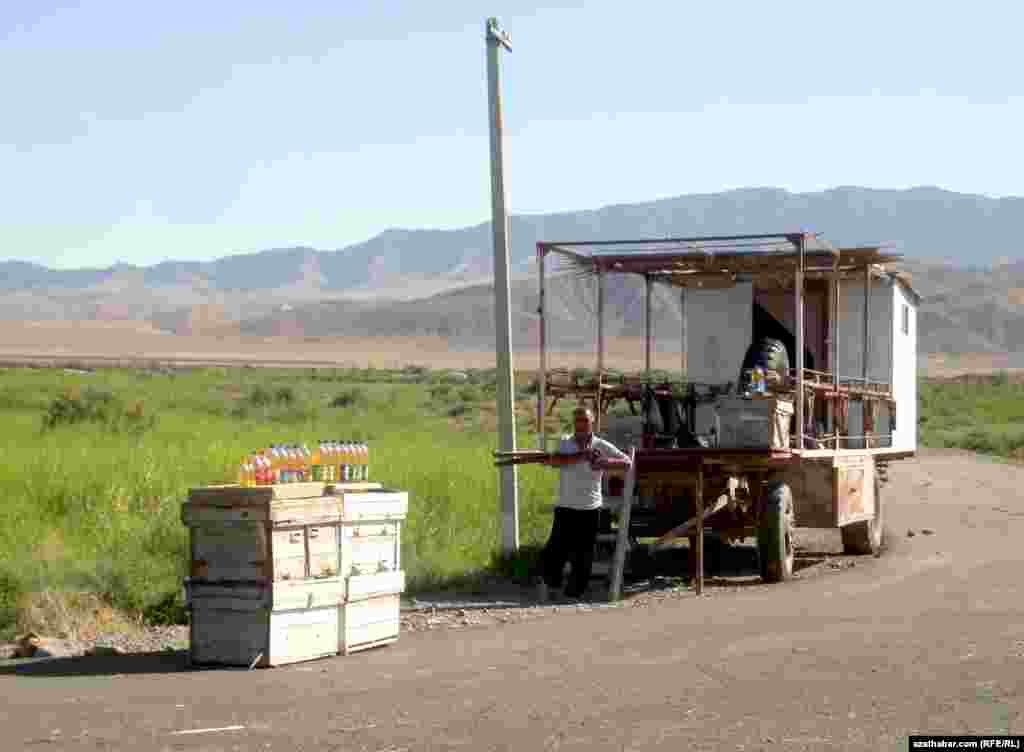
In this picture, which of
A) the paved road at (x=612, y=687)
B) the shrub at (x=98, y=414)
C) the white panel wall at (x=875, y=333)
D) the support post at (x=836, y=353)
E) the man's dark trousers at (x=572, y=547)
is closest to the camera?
the paved road at (x=612, y=687)

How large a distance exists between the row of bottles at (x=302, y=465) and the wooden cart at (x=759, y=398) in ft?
9.82

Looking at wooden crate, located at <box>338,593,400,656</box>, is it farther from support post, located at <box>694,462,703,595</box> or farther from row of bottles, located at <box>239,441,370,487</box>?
support post, located at <box>694,462,703,595</box>

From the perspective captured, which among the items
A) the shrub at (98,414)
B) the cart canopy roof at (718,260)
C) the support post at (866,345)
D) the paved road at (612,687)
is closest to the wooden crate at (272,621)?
the paved road at (612,687)

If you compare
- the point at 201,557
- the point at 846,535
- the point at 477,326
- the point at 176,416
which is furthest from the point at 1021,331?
the point at 201,557

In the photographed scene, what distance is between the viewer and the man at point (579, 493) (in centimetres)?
1390

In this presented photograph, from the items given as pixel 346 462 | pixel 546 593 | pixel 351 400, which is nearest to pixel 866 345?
pixel 546 593

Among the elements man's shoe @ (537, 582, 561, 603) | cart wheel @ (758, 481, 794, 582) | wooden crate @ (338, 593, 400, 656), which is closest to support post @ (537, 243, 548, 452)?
man's shoe @ (537, 582, 561, 603)

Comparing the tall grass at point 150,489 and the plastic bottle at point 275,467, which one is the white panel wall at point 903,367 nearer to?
the tall grass at point 150,489

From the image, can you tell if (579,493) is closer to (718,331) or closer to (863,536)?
(718,331)

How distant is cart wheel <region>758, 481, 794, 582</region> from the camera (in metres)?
14.8

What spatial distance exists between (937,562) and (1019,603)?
360 cm

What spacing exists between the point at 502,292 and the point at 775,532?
3.47 m

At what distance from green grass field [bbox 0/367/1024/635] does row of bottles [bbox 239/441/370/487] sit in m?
2.20

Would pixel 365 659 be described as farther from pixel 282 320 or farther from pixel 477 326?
pixel 282 320
